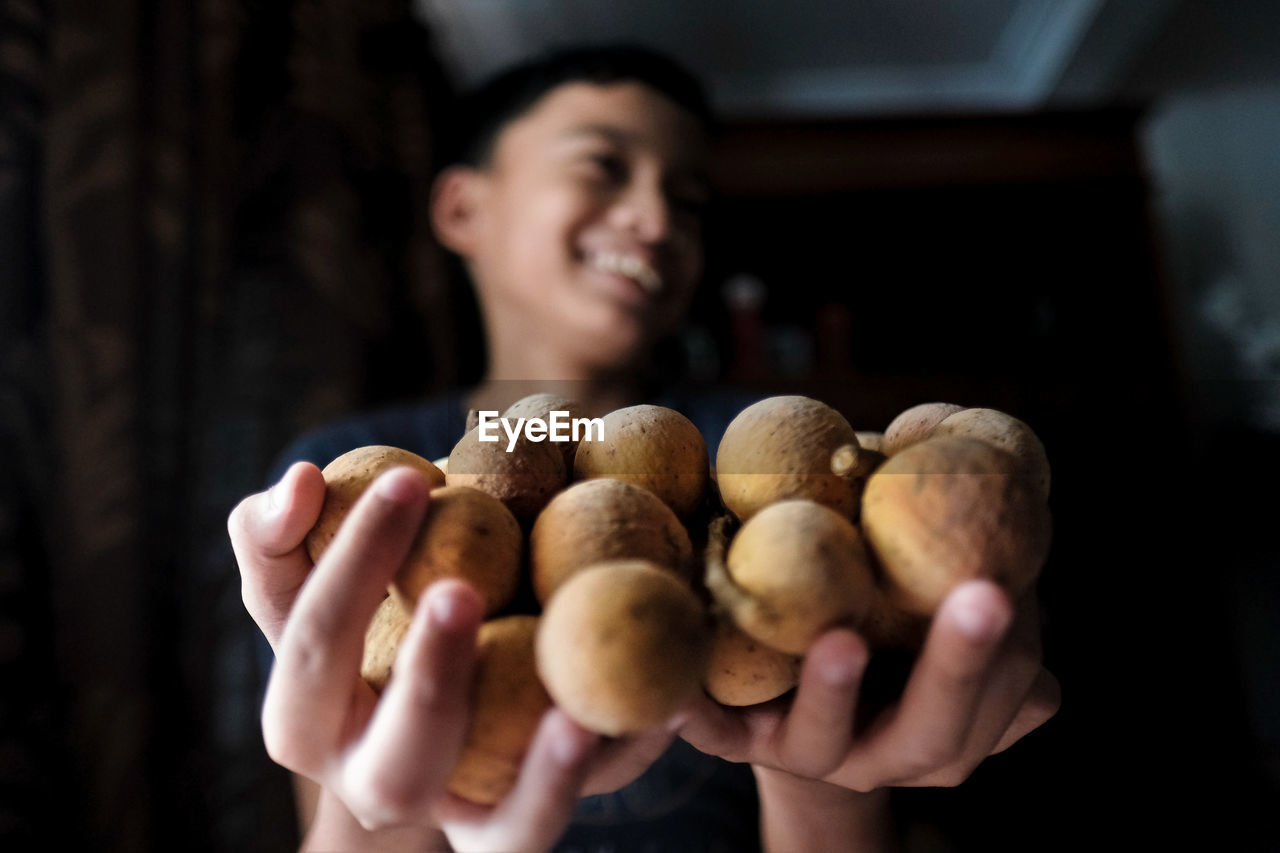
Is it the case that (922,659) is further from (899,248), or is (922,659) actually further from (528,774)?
(899,248)

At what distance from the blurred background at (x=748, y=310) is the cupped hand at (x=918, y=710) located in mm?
83

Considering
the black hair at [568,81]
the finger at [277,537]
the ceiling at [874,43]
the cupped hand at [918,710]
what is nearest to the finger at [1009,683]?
the cupped hand at [918,710]

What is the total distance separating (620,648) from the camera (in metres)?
0.17

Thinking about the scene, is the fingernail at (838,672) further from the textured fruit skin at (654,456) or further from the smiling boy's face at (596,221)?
the smiling boy's face at (596,221)

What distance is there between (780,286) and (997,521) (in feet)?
4.99

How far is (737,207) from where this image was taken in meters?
1.48

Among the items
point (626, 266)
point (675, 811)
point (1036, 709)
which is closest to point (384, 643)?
point (1036, 709)

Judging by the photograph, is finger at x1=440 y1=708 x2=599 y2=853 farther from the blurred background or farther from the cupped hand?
the blurred background

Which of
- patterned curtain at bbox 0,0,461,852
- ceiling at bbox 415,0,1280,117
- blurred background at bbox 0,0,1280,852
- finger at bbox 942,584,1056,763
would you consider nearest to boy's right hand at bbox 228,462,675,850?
finger at bbox 942,584,1056,763

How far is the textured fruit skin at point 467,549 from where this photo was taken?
20 cm

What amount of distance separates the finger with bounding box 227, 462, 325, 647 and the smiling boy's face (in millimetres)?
573

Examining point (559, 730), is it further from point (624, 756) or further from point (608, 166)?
point (608, 166)

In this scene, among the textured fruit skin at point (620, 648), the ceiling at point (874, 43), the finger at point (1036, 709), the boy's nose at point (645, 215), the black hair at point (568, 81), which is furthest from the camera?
the ceiling at point (874, 43)

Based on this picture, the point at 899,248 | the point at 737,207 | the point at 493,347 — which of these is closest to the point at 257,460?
Answer: the point at 493,347
